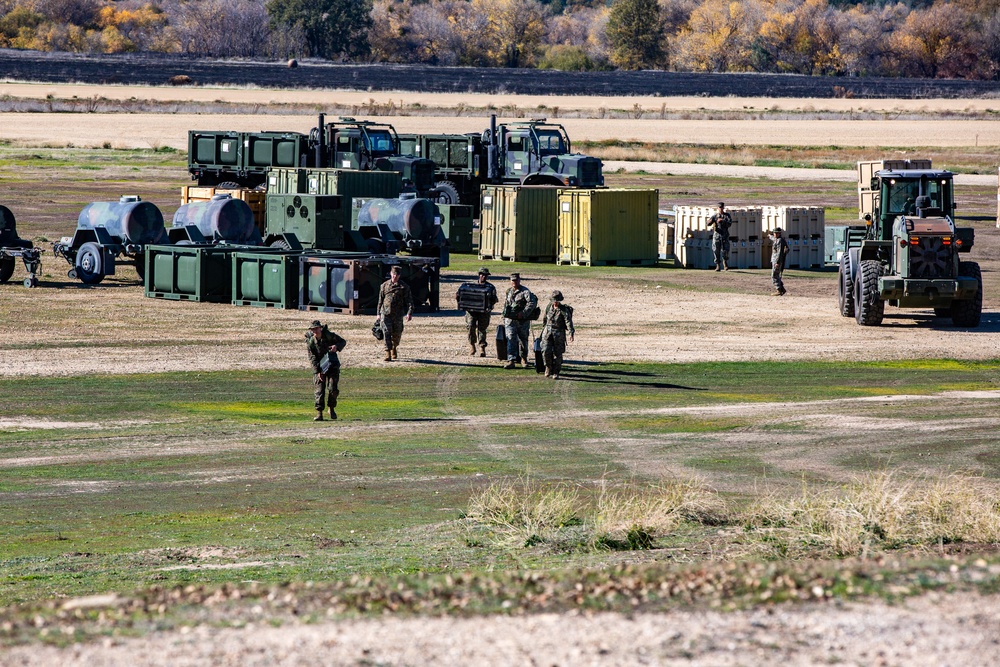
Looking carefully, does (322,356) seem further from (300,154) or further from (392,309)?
(300,154)

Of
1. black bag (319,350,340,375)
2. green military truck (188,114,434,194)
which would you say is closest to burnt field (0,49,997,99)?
green military truck (188,114,434,194)

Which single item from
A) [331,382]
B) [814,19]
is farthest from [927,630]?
[814,19]

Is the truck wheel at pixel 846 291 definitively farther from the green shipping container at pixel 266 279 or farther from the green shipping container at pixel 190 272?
the green shipping container at pixel 190 272

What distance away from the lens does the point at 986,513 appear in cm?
1255

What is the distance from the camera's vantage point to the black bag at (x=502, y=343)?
22.2 meters

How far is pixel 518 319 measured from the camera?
21938 millimetres

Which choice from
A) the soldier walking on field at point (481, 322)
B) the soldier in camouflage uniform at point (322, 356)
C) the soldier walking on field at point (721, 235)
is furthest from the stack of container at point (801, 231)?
the soldier in camouflage uniform at point (322, 356)

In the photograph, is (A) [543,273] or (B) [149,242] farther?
(A) [543,273]

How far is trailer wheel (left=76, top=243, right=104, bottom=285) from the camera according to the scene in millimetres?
31156

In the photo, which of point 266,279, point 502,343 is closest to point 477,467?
point 502,343

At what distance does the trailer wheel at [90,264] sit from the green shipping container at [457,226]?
9813 mm

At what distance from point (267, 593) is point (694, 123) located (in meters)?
90.0

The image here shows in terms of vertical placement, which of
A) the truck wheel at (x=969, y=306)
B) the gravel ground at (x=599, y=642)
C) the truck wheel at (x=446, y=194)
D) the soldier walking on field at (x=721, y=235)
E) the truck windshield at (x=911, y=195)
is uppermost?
the truck wheel at (x=446, y=194)

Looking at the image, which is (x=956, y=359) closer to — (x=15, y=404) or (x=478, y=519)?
(x=478, y=519)
